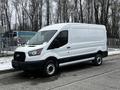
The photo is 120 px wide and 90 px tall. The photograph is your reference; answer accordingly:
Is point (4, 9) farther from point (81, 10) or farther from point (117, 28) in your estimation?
point (117, 28)

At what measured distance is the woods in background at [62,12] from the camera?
4678 centimetres

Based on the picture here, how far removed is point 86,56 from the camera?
39.1ft

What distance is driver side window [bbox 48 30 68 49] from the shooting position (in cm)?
995

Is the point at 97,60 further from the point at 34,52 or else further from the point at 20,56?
the point at 20,56

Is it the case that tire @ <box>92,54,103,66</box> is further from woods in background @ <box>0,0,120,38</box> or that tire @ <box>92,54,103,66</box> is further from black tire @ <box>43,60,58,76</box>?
woods in background @ <box>0,0,120,38</box>

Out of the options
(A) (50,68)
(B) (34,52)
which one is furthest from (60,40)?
(B) (34,52)

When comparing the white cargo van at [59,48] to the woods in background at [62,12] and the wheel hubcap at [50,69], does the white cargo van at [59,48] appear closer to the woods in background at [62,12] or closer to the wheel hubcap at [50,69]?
the wheel hubcap at [50,69]

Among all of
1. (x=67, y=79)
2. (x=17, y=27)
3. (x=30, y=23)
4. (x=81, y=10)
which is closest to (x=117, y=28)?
(x=81, y=10)

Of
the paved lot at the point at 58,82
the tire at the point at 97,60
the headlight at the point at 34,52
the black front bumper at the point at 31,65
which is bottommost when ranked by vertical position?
the paved lot at the point at 58,82

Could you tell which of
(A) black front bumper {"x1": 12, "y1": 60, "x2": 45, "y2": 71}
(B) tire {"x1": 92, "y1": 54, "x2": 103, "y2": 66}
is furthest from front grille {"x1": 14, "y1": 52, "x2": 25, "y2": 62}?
(B) tire {"x1": 92, "y1": 54, "x2": 103, "y2": 66}

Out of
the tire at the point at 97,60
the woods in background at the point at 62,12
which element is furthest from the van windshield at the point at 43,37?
the woods in background at the point at 62,12

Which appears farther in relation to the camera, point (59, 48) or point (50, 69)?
point (59, 48)

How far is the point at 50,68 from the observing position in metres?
9.73

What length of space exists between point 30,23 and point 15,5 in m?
5.76
